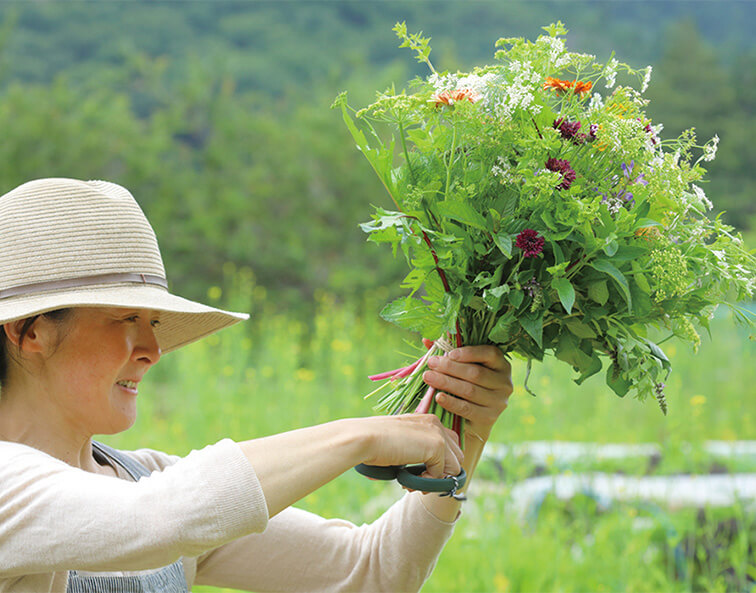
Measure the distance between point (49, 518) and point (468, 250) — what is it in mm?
799

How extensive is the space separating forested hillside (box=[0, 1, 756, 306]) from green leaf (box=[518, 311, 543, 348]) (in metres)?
7.28

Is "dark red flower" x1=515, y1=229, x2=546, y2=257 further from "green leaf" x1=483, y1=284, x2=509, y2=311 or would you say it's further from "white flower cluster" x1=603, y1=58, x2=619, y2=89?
"white flower cluster" x1=603, y1=58, x2=619, y2=89

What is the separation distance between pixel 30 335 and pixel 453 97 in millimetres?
894

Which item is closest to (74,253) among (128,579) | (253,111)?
(128,579)

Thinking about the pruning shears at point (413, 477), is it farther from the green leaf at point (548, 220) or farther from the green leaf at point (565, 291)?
the green leaf at point (548, 220)

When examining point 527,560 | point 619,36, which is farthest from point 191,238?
point 619,36

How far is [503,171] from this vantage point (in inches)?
53.9

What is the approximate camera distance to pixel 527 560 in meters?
3.15

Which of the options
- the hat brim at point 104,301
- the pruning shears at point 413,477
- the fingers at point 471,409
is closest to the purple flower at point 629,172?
the fingers at point 471,409

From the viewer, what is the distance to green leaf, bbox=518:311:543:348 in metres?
1.38

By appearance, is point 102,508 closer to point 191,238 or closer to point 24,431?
point 24,431

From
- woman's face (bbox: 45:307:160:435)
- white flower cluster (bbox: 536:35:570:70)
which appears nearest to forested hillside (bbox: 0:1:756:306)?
white flower cluster (bbox: 536:35:570:70)

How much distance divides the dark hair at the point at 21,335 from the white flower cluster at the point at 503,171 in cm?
82

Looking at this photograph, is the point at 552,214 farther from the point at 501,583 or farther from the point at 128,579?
the point at 501,583
